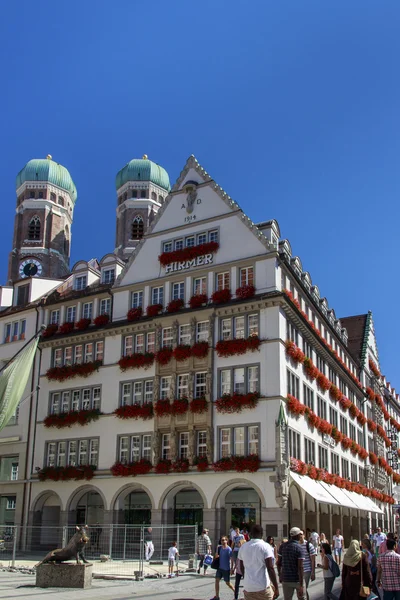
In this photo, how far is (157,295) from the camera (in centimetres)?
4309

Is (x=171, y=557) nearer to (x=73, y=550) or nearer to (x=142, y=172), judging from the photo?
(x=73, y=550)

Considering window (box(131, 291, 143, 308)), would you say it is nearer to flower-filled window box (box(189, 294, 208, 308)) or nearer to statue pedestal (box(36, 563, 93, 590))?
flower-filled window box (box(189, 294, 208, 308))

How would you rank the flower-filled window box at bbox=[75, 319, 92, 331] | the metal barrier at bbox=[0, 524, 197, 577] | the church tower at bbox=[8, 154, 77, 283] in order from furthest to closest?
the church tower at bbox=[8, 154, 77, 283] → the flower-filled window box at bbox=[75, 319, 92, 331] → the metal barrier at bbox=[0, 524, 197, 577]

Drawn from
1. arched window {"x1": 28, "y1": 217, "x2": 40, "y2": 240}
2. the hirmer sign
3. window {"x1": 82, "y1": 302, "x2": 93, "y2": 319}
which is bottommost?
window {"x1": 82, "y1": 302, "x2": 93, "y2": 319}

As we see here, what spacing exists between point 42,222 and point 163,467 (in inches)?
2354

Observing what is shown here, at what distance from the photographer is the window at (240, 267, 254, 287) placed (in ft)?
130

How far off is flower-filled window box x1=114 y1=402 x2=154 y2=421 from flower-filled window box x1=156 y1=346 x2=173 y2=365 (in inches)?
98.2

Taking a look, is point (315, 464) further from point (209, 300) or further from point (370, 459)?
point (370, 459)

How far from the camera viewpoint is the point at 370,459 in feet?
205

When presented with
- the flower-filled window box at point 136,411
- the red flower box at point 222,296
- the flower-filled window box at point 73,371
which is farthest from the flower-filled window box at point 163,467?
the red flower box at point 222,296

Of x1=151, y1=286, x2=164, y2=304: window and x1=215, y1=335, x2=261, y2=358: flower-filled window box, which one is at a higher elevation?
x1=151, y1=286, x2=164, y2=304: window

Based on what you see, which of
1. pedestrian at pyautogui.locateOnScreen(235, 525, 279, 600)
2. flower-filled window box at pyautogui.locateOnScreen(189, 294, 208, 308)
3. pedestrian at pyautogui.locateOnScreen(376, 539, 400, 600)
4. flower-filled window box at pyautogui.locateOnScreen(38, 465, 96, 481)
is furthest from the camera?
flower-filled window box at pyautogui.locateOnScreen(38, 465, 96, 481)

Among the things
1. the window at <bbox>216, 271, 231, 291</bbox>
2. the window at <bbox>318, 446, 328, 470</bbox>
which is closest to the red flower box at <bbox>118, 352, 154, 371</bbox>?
the window at <bbox>216, 271, 231, 291</bbox>

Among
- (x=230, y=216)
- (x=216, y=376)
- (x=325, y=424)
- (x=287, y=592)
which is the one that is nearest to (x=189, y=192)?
(x=230, y=216)
